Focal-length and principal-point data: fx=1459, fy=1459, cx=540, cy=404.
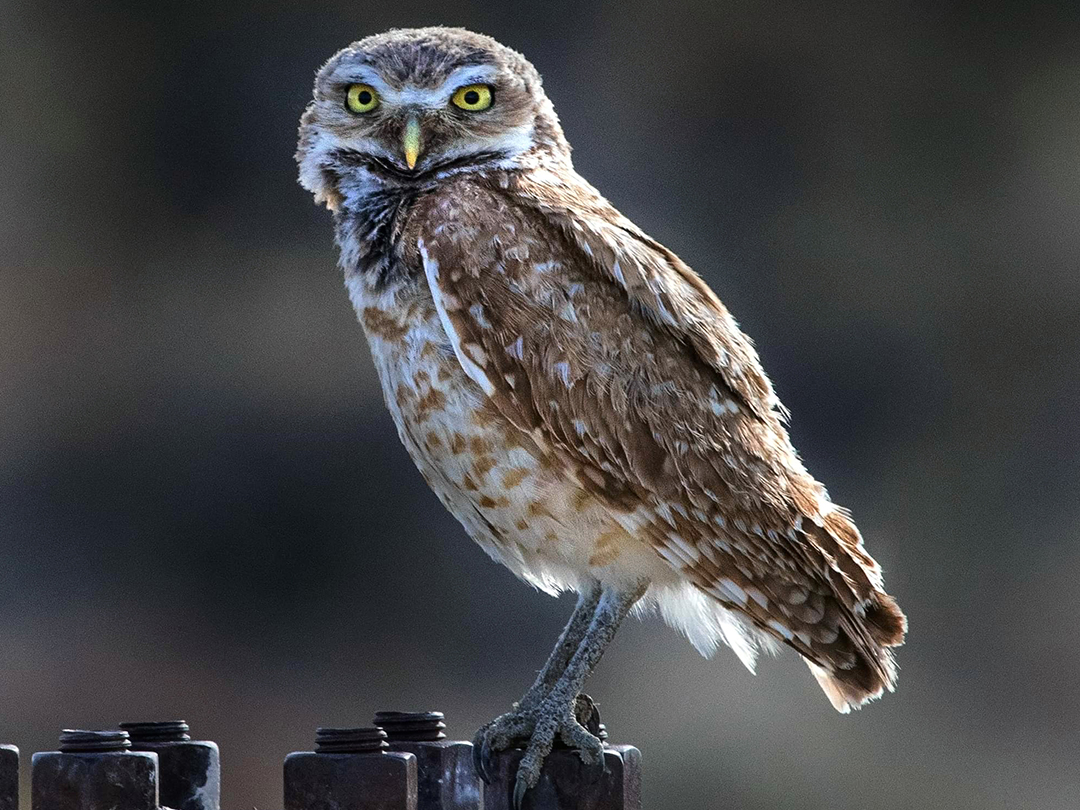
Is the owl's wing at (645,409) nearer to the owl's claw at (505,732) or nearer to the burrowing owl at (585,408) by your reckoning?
the burrowing owl at (585,408)

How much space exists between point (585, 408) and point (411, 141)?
500 millimetres

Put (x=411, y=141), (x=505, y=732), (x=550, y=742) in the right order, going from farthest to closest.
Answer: (x=411, y=141), (x=505, y=732), (x=550, y=742)

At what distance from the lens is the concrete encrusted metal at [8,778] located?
4.42 feet

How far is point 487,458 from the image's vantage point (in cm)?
207

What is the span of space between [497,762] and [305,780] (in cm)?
36

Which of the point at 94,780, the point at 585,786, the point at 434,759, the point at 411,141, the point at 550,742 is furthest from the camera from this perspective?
the point at 411,141

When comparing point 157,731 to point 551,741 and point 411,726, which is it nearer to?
point 411,726

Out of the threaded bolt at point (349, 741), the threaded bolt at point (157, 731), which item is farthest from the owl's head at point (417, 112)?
the threaded bolt at point (349, 741)

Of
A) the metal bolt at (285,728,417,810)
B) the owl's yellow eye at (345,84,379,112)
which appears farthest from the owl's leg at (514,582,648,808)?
the owl's yellow eye at (345,84,379,112)

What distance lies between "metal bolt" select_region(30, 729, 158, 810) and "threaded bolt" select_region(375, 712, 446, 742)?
33 cm

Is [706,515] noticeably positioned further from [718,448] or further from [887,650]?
Answer: [887,650]

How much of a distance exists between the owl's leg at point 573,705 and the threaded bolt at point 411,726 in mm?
106

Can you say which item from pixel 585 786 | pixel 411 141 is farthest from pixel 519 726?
pixel 411 141

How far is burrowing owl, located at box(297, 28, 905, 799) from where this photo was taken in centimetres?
203
